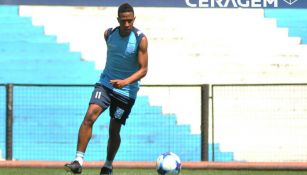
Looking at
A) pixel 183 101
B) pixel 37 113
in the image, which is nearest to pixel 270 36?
pixel 183 101

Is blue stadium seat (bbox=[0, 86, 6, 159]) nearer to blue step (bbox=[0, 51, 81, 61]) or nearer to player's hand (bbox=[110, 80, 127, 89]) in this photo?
blue step (bbox=[0, 51, 81, 61])

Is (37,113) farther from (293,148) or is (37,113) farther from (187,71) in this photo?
(293,148)

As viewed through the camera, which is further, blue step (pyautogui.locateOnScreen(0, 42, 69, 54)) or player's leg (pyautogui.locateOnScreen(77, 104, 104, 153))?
blue step (pyautogui.locateOnScreen(0, 42, 69, 54))

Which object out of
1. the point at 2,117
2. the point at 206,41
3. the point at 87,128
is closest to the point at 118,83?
the point at 87,128

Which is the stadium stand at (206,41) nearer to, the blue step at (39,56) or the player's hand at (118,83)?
the blue step at (39,56)

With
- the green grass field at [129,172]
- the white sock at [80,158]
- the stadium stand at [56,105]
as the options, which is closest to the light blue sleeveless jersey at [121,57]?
the white sock at [80,158]

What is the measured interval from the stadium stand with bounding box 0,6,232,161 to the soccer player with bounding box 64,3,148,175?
5342 mm

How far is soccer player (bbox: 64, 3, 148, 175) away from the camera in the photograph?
7.61 metres

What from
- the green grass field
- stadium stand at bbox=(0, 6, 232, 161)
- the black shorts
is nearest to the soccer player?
the black shorts

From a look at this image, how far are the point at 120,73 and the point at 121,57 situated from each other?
19 cm

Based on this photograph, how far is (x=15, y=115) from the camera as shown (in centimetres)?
1358

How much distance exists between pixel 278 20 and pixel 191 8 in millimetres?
1851

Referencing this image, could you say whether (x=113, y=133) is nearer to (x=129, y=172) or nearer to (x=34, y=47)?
(x=129, y=172)

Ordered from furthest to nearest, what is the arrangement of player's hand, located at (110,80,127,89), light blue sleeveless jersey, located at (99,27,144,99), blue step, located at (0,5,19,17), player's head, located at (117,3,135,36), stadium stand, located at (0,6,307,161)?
stadium stand, located at (0,6,307,161) < blue step, located at (0,5,19,17) < light blue sleeveless jersey, located at (99,27,144,99) < player's head, located at (117,3,135,36) < player's hand, located at (110,80,127,89)
